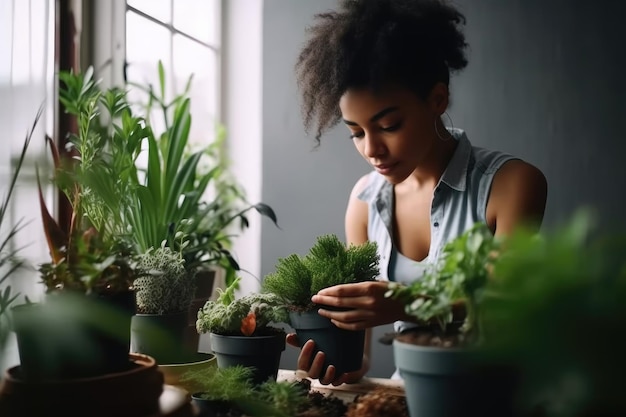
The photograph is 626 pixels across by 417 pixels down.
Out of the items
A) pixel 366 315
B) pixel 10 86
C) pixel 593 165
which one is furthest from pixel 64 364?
pixel 593 165

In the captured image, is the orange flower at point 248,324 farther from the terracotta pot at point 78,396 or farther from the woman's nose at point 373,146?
the woman's nose at point 373,146

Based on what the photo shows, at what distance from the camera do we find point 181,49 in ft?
9.07

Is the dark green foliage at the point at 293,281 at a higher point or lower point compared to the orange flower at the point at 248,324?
higher

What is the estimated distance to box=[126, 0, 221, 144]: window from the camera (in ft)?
7.77

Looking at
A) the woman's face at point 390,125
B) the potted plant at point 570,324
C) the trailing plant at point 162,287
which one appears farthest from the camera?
the woman's face at point 390,125

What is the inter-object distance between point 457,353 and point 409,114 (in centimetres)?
81

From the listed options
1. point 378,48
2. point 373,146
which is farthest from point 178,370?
point 378,48

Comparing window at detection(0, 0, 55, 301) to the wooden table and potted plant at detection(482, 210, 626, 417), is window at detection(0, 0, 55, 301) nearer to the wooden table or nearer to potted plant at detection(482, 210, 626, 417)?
the wooden table

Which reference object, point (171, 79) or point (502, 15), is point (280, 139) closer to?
point (171, 79)

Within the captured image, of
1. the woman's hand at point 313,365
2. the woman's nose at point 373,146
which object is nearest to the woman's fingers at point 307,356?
the woman's hand at point 313,365

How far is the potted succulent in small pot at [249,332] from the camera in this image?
0.89 m

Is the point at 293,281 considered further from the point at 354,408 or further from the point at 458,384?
the point at 458,384

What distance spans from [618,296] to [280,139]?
2.50 meters

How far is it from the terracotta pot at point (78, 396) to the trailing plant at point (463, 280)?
1.01 ft
